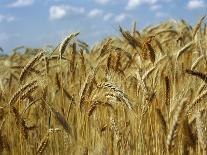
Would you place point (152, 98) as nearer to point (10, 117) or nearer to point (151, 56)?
point (151, 56)

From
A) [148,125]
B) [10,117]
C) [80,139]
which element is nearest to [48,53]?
[10,117]

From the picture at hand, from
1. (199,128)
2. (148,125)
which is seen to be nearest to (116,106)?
(148,125)

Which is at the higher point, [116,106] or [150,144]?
[116,106]

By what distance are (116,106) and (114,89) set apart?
0.66 m

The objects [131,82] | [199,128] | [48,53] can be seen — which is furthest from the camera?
[131,82]

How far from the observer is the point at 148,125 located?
2320 millimetres

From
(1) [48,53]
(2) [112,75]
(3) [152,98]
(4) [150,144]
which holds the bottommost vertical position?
(4) [150,144]

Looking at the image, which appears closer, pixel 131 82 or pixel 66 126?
pixel 66 126

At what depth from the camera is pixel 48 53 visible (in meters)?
2.73

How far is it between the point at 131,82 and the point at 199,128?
1553 millimetres

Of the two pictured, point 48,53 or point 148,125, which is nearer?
point 148,125

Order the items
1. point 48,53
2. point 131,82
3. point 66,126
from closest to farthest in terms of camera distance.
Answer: point 66,126
point 48,53
point 131,82

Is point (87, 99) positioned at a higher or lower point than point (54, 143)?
higher

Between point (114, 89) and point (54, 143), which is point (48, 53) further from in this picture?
point (114, 89)
